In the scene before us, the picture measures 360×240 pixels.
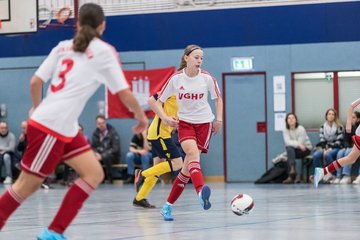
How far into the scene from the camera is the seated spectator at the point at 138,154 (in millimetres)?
22156

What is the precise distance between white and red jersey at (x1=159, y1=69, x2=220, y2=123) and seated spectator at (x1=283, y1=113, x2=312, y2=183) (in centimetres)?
1095

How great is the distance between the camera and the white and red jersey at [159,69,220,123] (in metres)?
10.5

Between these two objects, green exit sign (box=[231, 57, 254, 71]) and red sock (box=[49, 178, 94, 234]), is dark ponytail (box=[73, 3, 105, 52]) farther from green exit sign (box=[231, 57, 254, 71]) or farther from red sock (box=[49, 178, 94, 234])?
green exit sign (box=[231, 57, 254, 71])

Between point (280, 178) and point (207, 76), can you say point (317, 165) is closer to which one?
point (280, 178)

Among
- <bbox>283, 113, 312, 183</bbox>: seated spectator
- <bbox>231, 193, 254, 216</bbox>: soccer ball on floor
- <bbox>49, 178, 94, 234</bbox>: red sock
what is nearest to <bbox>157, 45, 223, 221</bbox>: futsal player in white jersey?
<bbox>231, 193, 254, 216</bbox>: soccer ball on floor

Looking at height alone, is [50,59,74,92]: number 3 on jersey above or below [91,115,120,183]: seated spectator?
above

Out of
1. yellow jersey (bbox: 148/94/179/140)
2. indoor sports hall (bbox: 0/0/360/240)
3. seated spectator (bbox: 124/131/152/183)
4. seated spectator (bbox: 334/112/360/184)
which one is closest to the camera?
yellow jersey (bbox: 148/94/179/140)

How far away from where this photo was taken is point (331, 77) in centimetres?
2220

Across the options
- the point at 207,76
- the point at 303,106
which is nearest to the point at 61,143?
the point at 207,76

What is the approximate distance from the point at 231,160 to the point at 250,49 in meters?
3.00

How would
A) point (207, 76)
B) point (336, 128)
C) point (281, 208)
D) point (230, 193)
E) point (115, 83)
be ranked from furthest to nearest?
point (336, 128)
point (230, 193)
point (281, 208)
point (207, 76)
point (115, 83)

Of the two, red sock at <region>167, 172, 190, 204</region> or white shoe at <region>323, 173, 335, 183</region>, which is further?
white shoe at <region>323, 173, 335, 183</region>

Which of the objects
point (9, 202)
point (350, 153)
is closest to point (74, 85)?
point (9, 202)

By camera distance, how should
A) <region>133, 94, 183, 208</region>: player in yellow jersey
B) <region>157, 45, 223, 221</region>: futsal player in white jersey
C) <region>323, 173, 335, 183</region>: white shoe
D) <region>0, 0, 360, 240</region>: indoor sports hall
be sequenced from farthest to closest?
<region>0, 0, 360, 240</region>: indoor sports hall
<region>323, 173, 335, 183</region>: white shoe
<region>133, 94, 183, 208</region>: player in yellow jersey
<region>157, 45, 223, 221</region>: futsal player in white jersey
